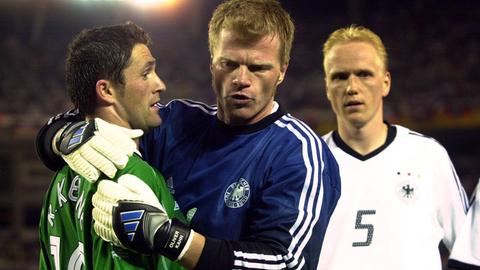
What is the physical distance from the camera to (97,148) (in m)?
2.36

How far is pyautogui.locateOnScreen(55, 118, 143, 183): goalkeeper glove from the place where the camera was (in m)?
2.32

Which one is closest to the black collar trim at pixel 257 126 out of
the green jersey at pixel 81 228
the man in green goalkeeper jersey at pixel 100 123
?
the man in green goalkeeper jersey at pixel 100 123

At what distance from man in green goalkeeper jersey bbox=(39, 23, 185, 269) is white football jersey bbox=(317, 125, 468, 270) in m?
1.19

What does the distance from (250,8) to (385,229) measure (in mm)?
1410

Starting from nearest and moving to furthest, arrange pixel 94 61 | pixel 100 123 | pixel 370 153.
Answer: pixel 100 123 → pixel 94 61 → pixel 370 153

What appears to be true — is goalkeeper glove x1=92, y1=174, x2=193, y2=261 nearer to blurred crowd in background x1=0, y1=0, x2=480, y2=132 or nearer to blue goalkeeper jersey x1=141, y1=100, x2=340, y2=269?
blue goalkeeper jersey x1=141, y1=100, x2=340, y2=269

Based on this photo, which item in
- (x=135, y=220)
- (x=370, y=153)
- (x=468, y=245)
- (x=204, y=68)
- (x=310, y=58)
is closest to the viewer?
(x=135, y=220)

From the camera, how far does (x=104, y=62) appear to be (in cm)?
263

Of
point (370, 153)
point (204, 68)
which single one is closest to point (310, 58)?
point (204, 68)

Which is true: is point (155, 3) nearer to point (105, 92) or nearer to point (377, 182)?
point (377, 182)

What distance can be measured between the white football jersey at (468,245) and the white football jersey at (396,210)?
5 cm

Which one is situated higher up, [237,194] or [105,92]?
[105,92]

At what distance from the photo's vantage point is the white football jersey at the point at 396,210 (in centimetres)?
353

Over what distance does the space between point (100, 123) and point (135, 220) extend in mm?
433
